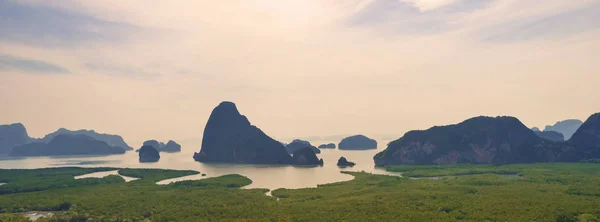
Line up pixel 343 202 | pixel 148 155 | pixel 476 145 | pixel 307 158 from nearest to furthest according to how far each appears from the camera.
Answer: pixel 343 202 < pixel 476 145 < pixel 307 158 < pixel 148 155

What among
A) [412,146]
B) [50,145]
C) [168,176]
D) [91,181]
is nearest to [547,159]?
[412,146]

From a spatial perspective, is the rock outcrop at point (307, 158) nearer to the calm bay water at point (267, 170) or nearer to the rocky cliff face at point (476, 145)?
the calm bay water at point (267, 170)

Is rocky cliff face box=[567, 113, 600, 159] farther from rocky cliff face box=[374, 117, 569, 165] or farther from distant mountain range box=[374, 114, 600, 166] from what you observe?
rocky cliff face box=[374, 117, 569, 165]

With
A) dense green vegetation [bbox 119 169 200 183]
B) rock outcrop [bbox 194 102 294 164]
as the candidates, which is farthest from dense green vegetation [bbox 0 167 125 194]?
rock outcrop [bbox 194 102 294 164]

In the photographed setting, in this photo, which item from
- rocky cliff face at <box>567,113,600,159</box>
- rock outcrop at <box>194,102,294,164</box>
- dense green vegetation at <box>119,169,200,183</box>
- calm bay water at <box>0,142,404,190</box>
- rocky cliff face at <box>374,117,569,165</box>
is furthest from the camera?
rock outcrop at <box>194,102,294,164</box>

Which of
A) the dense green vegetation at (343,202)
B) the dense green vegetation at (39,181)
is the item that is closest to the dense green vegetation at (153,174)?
the dense green vegetation at (39,181)

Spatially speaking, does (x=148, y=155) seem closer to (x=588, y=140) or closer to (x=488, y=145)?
(x=488, y=145)

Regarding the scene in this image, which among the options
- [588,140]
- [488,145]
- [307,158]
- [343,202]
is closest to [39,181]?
[343,202]
